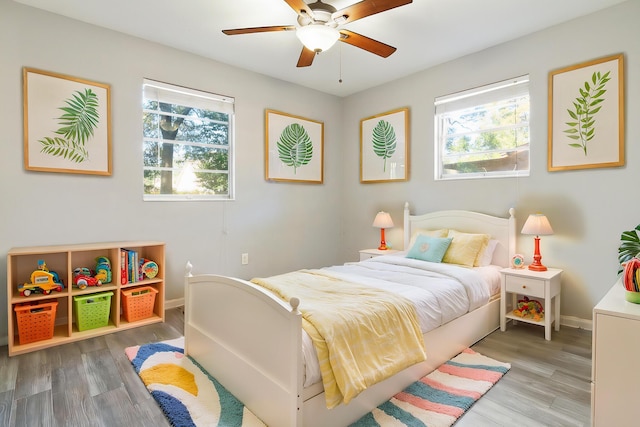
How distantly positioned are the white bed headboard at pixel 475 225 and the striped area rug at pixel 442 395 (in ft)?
4.00

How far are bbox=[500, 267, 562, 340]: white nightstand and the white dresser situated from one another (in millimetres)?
1200

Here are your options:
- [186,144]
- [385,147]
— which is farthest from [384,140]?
[186,144]

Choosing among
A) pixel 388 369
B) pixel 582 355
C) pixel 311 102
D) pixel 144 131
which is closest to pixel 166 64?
pixel 144 131

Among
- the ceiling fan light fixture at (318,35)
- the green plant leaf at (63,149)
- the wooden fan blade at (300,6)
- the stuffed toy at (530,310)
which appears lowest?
the stuffed toy at (530,310)

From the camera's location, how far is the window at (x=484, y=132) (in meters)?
3.21

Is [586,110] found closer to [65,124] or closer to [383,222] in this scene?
[383,222]

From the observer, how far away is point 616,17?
263 centimetres

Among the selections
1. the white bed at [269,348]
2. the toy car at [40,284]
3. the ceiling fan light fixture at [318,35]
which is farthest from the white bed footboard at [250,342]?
the ceiling fan light fixture at [318,35]

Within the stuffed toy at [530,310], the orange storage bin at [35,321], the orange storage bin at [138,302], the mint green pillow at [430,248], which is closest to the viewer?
the orange storage bin at [35,321]

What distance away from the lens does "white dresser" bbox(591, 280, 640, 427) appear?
1.40 m

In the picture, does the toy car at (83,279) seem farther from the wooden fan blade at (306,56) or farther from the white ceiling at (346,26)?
the wooden fan blade at (306,56)

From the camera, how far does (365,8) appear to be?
6.59ft

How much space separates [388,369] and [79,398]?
69.0 inches

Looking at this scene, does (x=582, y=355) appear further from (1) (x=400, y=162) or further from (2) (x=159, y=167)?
(2) (x=159, y=167)
